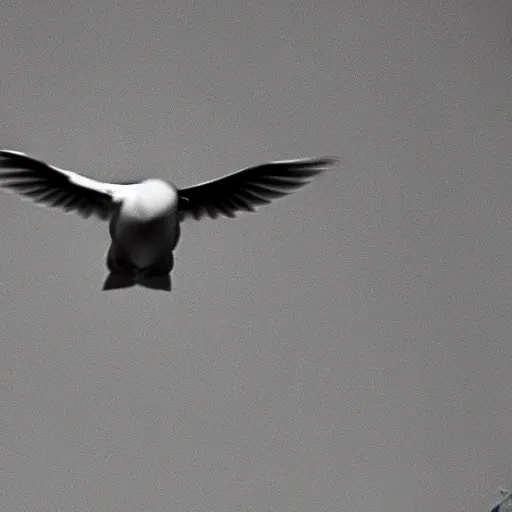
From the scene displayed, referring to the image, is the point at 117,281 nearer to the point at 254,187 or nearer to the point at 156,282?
the point at 156,282

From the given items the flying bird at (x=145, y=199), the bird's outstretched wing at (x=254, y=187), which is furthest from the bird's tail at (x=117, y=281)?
the bird's outstretched wing at (x=254, y=187)

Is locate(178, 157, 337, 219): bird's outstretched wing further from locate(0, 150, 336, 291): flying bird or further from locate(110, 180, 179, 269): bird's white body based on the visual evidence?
locate(110, 180, 179, 269): bird's white body

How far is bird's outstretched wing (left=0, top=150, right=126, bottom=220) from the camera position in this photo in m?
0.45

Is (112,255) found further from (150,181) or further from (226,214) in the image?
(226,214)

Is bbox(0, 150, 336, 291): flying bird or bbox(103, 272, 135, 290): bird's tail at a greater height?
bbox(0, 150, 336, 291): flying bird

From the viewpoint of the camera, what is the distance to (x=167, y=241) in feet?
1.35

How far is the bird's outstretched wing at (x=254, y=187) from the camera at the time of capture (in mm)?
535

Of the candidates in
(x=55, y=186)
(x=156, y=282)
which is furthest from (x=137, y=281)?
(x=55, y=186)

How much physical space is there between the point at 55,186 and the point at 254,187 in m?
0.11

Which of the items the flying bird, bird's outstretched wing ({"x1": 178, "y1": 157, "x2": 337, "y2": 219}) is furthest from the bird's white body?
bird's outstretched wing ({"x1": 178, "y1": 157, "x2": 337, "y2": 219})

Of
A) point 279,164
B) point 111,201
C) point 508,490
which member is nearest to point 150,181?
point 111,201

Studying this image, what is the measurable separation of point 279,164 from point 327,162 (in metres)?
0.03

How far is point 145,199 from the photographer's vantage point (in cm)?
40

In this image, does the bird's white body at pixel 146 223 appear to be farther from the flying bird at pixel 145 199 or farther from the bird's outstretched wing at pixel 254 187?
the bird's outstretched wing at pixel 254 187
